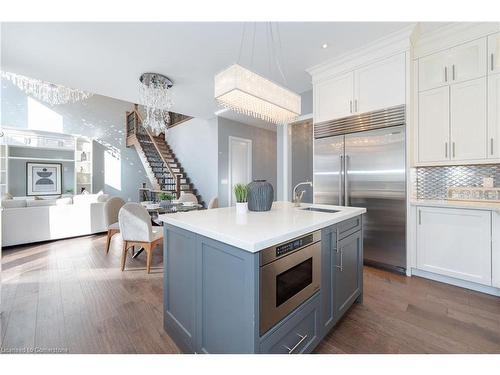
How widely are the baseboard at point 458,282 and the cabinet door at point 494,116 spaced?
1.31 meters

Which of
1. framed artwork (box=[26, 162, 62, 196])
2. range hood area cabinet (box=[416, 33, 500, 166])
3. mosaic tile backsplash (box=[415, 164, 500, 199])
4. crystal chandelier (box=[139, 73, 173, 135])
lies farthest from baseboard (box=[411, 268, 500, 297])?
framed artwork (box=[26, 162, 62, 196])

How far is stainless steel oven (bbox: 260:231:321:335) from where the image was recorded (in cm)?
110

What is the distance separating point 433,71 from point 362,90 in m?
0.73

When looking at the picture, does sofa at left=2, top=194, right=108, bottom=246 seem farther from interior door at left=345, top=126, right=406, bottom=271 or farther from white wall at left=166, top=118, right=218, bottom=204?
interior door at left=345, top=126, right=406, bottom=271

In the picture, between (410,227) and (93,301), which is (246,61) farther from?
(93,301)

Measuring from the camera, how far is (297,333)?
1.31 meters

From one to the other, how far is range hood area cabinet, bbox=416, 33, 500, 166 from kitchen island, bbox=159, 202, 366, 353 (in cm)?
174

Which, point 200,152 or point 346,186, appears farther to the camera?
point 200,152

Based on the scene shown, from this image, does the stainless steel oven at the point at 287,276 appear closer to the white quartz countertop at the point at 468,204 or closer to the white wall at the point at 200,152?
the white quartz countertop at the point at 468,204

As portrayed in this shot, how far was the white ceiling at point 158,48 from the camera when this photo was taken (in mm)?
2420

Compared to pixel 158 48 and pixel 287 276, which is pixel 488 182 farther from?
pixel 158 48

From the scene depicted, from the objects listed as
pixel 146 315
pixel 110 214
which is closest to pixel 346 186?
pixel 146 315

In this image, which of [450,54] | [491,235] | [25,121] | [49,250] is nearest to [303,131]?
[450,54]
